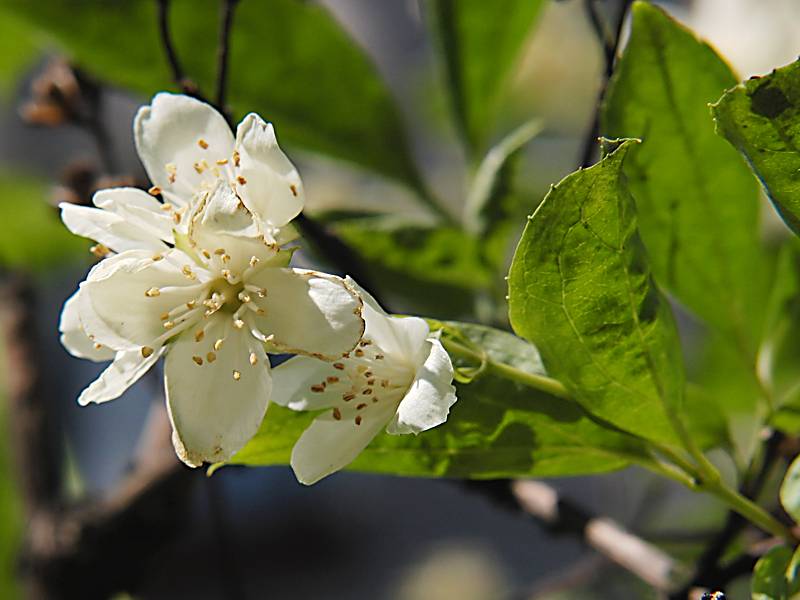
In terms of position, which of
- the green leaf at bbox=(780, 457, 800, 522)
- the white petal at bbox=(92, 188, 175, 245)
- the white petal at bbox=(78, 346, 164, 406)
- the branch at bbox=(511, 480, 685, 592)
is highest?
the green leaf at bbox=(780, 457, 800, 522)

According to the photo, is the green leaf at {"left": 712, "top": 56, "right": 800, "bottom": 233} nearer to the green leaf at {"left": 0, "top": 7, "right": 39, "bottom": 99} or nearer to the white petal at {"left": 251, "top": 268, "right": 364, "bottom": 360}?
the white petal at {"left": 251, "top": 268, "right": 364, "bottom": 360}

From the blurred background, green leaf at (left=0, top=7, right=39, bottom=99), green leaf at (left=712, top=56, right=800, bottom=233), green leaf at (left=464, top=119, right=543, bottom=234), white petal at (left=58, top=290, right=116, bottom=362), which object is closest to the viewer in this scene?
green leaf at (left=712, top=56, right=800, bottom=233)

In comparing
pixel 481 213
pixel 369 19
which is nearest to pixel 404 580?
pixel 369 19

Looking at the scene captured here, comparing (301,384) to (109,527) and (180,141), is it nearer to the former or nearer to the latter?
(180,141)

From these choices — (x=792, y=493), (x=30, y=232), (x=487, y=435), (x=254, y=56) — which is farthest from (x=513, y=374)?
(x=30, y=232)

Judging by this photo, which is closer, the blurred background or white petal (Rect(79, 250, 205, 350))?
white petal (Rect(79, 250, 205, 350))

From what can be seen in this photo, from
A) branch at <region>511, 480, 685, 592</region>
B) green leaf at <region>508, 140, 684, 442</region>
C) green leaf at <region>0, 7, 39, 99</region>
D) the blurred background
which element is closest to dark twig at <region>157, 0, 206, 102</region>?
the blurred background

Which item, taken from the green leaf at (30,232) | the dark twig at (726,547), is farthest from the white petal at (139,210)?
the green leaf at (30,232)

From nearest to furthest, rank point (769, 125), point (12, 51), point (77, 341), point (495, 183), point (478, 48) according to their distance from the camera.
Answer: point (769, 125)
point (77, 341)
point (495, 183)
point (478, 48)
point (12, 51)
